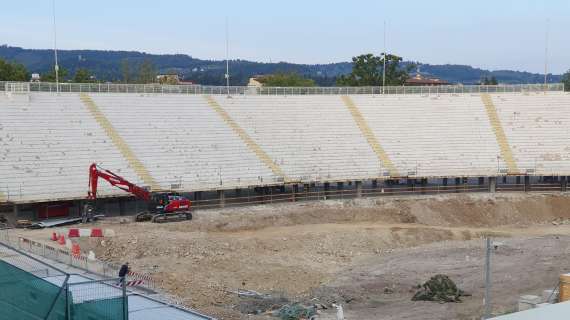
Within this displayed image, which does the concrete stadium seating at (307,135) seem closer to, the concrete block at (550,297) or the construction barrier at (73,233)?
the construction barrier at (73,233)

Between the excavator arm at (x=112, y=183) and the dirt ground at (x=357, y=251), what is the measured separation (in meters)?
1.69

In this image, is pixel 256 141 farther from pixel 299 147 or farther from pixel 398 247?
pixel 398 247

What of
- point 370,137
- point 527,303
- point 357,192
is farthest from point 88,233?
point 370,137

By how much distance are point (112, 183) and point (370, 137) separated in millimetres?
19176

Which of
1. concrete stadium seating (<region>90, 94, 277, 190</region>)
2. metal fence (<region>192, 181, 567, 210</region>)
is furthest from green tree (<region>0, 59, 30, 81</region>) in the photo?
metal fence (<region>192, 181, 567, 210</region>)

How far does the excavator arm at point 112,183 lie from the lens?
3488cm

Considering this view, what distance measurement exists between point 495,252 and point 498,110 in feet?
63.9

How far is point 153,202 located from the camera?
36.5 meters

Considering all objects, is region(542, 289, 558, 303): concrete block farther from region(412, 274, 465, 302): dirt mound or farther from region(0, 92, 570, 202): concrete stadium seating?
region(0, 92, 570, 202): concrete stadium seating

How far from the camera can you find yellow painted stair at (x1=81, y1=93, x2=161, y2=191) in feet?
127

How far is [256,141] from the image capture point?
44344 mm

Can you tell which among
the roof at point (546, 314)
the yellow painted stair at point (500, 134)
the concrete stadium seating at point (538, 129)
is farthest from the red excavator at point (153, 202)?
the roof at point (546, 314)

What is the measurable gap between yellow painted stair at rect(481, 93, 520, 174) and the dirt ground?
2620 mm

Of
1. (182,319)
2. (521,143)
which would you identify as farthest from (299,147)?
(182,319)
